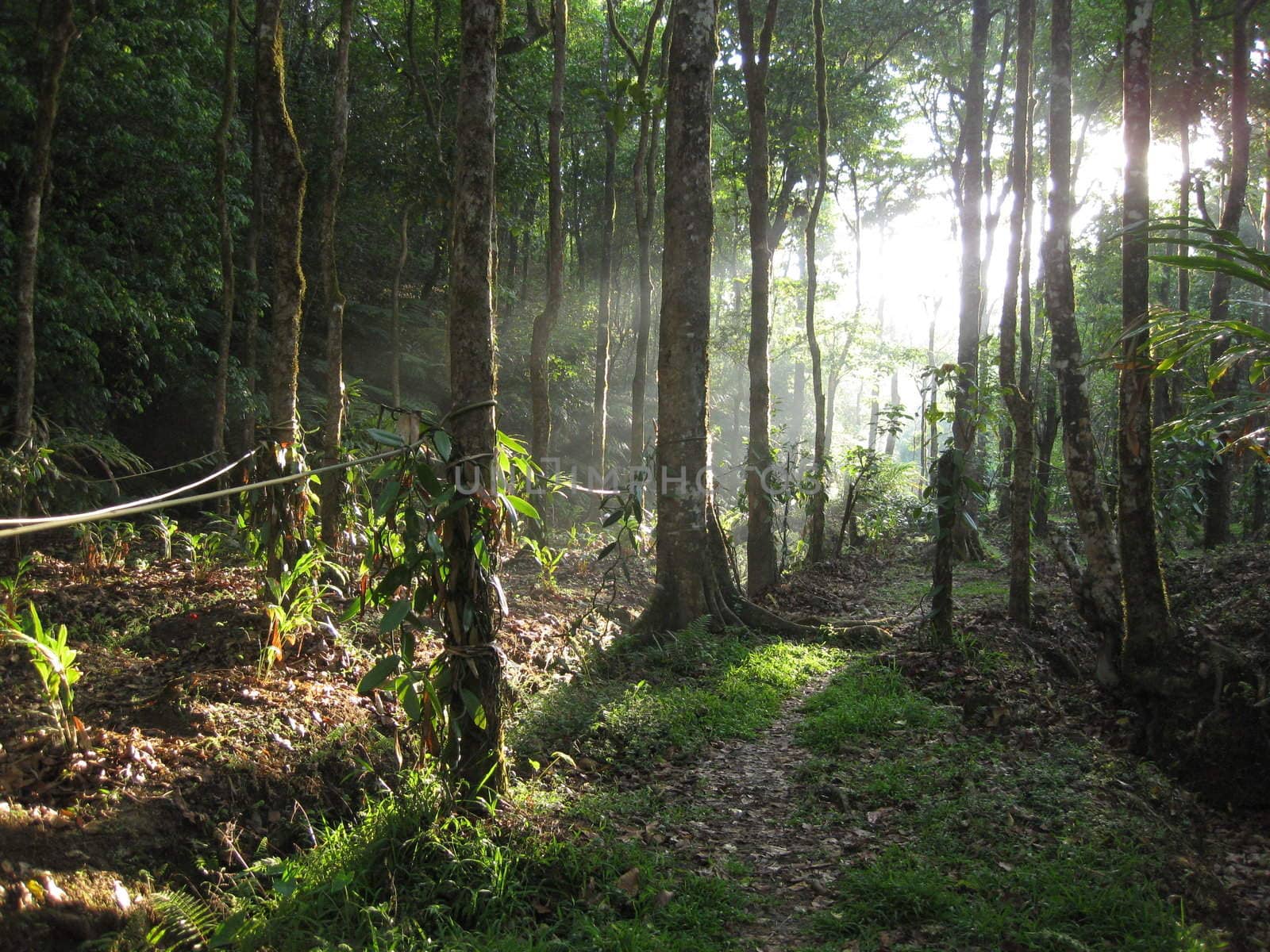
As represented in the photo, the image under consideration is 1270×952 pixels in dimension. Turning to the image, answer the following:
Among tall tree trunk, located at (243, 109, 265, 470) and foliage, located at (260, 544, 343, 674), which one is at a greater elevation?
tall tree trunk, located at (243, 109, 265, 470)

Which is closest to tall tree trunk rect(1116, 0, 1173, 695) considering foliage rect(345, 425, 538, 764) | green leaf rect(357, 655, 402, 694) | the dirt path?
the dirt path

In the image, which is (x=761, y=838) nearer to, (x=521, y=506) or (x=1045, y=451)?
(x=521, y=506)

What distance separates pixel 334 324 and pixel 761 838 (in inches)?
286

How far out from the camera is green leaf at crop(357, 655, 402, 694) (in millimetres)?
3416

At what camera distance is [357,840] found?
3656 mm

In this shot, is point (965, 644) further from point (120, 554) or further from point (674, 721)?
point (120, 554)

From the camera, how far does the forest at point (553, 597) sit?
11.5ft

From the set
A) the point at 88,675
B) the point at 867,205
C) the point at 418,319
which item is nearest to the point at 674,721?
the point at 88,675

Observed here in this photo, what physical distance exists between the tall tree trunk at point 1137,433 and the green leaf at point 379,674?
498cm

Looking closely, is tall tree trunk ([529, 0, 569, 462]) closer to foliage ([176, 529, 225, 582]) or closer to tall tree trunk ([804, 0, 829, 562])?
tall tree trunk ([804, 0, 829, 562])

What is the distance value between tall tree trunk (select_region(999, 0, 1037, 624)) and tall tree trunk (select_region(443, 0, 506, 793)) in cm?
501

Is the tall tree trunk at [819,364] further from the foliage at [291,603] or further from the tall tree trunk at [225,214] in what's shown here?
the foliage at [291,603]

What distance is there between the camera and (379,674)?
344 centimetres

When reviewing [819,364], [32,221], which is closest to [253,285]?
[32,221]
